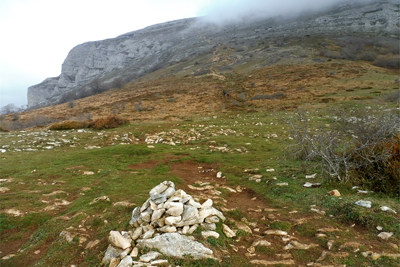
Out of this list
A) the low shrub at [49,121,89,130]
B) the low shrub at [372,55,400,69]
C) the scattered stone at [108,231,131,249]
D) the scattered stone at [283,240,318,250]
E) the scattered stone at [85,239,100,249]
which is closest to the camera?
the scattered stone at [108,231,131,249]

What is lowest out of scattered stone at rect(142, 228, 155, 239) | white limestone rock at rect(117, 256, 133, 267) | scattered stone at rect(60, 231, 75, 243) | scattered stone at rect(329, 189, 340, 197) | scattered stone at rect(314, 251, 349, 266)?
scattered stone at rect(329, 189, 340, 197)

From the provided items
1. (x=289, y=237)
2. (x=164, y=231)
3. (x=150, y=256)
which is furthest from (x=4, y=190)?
(x=289, y=237)

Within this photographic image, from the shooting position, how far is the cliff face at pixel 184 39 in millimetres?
86750

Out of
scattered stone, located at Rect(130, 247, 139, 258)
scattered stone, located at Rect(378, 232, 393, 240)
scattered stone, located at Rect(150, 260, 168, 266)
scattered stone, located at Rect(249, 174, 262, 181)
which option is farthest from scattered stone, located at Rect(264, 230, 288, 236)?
scattered stone, located at Rect(249, 174, 262, 181)

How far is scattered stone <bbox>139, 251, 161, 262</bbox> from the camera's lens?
171 inches

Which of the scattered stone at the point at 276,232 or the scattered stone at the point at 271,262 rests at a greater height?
the scattered stone at the point at 271,262

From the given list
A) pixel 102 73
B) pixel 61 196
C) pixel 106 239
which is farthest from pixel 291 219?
pixel 102 73

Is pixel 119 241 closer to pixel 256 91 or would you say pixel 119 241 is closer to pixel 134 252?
pixel 134 252

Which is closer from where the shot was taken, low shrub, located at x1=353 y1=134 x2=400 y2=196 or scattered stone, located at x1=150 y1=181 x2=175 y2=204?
scattered stone, located at x1=150 y1=181 x2=175 y2=204

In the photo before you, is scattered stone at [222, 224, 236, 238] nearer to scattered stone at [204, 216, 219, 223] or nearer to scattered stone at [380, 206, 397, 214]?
scattered stone at [204, 216, 219, 223]

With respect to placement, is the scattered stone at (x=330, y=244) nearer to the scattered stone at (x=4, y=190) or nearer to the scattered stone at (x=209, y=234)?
the scattered stone at (x=209, y=234)

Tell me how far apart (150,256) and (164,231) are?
2.34 ft

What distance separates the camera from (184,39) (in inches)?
5399

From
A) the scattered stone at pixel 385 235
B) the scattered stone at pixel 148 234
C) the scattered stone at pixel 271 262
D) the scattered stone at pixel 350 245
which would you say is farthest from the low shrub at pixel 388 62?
the scattered stone at pixel 148 234
